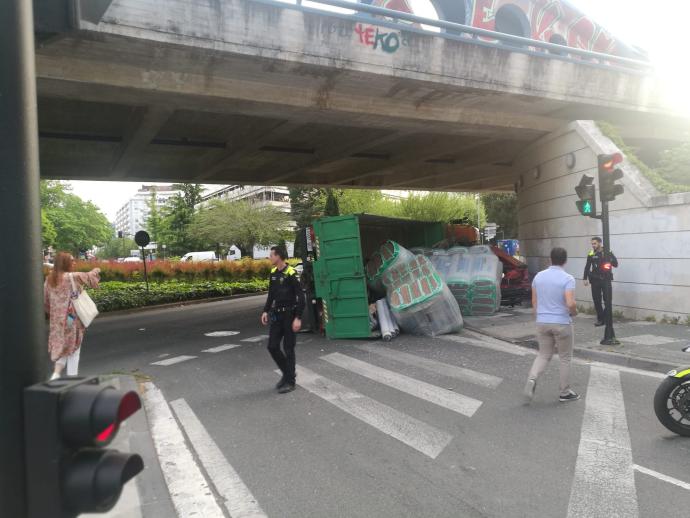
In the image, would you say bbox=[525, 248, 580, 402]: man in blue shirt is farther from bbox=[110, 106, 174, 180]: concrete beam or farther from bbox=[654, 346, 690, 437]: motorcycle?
bbox=[110, 106, 174, 180]: concrete beam

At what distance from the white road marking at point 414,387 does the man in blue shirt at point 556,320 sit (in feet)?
2.40

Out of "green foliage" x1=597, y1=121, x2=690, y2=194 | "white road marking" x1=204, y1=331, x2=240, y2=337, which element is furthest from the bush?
"green foliage" x1=597, y1=121, x2=690, y2=194

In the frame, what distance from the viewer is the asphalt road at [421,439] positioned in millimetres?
3777

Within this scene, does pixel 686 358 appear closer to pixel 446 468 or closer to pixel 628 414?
pixel 628 414

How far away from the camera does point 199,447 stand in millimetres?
5020

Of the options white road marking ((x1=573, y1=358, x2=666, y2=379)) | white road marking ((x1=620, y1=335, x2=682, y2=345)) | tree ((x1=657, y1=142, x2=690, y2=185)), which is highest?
tree ((x1=657, y1=142, x2=690, y2=185))

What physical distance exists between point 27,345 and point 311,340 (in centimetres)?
969

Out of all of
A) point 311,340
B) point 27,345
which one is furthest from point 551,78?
point 27,345

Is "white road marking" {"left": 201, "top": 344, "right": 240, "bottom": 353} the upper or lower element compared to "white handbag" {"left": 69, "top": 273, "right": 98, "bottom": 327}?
lower

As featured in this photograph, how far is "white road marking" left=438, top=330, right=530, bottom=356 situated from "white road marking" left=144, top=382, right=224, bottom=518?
5756 millimetres

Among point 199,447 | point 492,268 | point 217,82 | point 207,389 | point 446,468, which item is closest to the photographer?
point 446,468

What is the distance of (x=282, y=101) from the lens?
10.8 m

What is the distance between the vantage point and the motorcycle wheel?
485 centimetres

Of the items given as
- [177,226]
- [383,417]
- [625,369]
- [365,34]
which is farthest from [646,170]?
[177,226]
